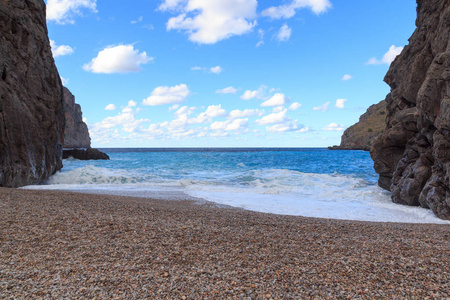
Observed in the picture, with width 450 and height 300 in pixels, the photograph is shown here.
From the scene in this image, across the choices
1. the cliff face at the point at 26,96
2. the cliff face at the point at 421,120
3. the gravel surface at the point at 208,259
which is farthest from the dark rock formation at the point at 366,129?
the gravel surface at the point at 208,259

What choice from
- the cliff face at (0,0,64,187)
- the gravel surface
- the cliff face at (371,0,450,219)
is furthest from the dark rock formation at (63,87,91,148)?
the gravel surface

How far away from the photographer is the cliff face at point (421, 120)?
10.6 m

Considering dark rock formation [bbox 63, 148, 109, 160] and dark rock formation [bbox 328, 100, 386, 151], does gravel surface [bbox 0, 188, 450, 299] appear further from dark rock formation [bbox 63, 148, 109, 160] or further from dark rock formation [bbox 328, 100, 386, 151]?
dark rock formation [bbox 328, 100, 386, 151]

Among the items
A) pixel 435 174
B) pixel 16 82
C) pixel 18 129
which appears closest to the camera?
pixel 435 174

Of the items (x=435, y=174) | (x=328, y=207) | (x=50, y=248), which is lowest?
(x=328, y=207)

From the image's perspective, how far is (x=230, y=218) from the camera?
7.84 m

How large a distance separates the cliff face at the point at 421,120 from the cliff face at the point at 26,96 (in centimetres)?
1909

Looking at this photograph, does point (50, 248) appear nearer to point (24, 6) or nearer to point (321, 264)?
point (321, 264)

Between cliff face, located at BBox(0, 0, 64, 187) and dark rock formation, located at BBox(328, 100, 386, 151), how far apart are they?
95250 millimetres

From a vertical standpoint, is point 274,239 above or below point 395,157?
below

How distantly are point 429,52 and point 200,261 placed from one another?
15414mm

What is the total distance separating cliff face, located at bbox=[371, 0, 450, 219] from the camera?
10648mm

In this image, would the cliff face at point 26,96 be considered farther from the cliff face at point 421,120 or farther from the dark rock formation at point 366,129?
the dark rock formation at point 366,129

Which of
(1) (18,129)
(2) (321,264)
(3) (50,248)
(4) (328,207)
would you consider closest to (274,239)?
(2) (321,264)
